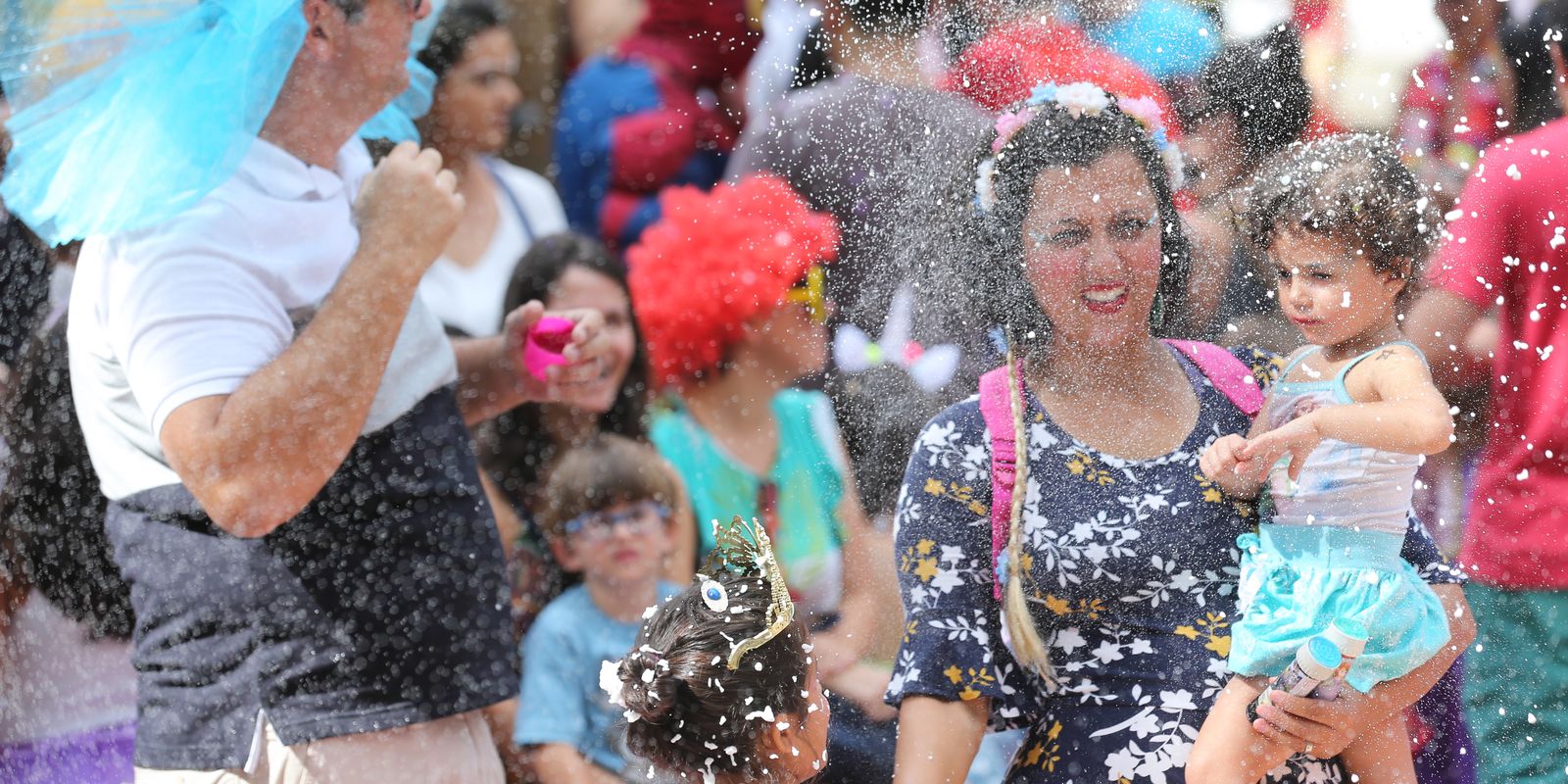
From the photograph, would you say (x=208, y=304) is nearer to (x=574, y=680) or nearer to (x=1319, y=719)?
(x=574, y=680)

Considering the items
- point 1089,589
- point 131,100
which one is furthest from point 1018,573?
point 131,100

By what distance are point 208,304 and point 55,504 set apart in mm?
522

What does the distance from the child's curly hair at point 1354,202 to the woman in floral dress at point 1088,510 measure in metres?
0.10

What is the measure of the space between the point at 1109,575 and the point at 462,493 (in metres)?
0.79

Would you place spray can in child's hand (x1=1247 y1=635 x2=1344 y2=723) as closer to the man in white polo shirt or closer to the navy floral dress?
the navy floral dress

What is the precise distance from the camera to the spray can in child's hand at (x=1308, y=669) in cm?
142

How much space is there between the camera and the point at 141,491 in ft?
6.01

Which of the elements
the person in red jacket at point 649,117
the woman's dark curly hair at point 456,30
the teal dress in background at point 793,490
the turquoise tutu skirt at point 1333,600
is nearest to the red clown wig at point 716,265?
the teal dress in background at point 793,490

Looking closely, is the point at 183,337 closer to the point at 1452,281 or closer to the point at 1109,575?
the point at 1109,575

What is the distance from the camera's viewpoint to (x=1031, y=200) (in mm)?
1571

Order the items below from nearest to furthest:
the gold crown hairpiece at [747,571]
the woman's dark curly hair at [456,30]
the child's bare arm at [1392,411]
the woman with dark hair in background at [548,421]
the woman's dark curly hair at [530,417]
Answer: the child's bare arm at [1392,411], the gold crown hairpiece at [747,571], the woman with dark hair in background at [548,421], the woman's dark curly hair at [530,417], the woman's dark curly hair at [456,30]

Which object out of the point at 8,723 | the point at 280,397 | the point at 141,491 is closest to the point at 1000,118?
the point at 280,397

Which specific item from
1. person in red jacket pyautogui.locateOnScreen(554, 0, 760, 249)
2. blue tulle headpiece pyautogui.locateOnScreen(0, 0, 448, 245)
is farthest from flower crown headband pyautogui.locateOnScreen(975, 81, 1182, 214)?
person in red jacket pyautogui.locateOnScreen(554, 0, 760, 249)

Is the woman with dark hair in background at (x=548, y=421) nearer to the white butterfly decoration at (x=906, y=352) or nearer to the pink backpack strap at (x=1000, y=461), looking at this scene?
the white butterfly decoration at (x=906, y=352)
